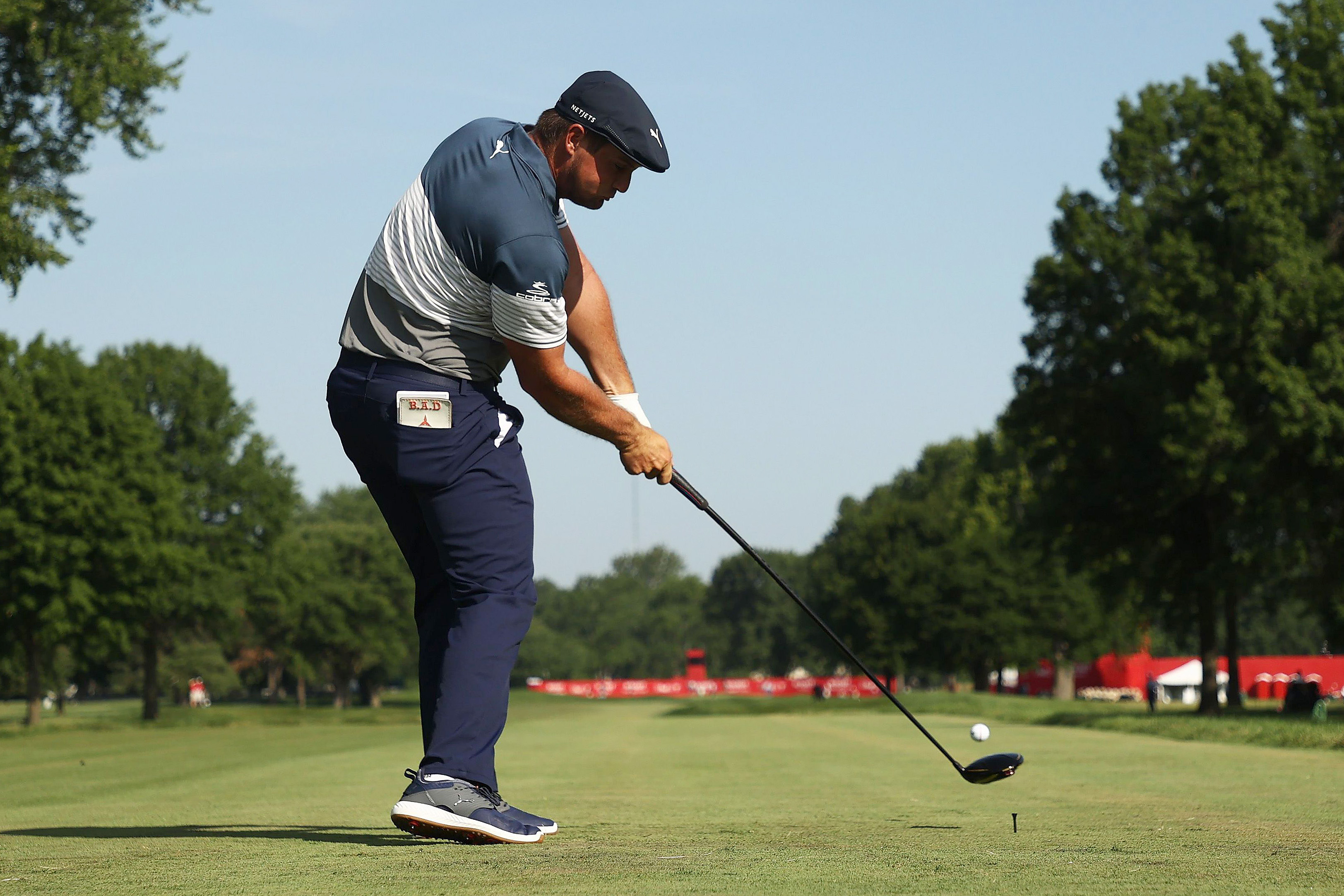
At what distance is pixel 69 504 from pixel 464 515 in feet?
130

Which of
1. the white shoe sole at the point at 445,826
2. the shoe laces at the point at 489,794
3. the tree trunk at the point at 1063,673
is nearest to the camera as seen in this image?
the white shoe sole at the point at 445,826

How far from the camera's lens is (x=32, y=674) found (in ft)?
135

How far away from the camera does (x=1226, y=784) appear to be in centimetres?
745

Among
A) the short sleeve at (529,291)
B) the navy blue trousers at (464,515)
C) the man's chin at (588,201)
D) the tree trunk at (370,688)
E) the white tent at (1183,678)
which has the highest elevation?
the man's chin at (588,201)

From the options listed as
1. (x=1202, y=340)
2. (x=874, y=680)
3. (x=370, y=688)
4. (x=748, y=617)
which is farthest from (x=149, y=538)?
(x=748, y=617)

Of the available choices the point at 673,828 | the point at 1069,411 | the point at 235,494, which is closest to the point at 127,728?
the point at 235,494

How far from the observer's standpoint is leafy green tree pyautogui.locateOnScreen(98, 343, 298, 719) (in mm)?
51031

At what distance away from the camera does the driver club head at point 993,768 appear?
4711mm

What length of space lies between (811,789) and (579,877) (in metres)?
4.69

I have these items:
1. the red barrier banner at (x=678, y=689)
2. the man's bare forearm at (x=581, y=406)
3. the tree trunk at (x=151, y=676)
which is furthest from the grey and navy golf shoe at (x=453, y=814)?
the red barrier banner at (x=678, y=689)

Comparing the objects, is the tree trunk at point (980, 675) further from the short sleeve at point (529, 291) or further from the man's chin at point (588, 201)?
the short sleeve at point (529, 291)

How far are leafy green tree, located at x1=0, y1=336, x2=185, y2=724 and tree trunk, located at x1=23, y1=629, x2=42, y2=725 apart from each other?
5 cm

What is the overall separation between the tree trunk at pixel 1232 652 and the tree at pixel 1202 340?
0.20m

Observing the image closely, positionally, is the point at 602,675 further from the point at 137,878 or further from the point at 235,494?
the point at 137,878
